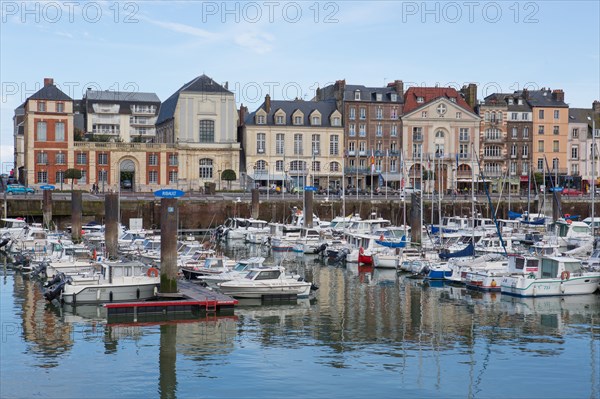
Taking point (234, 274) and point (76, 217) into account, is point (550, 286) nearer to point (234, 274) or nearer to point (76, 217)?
point (234, 274)

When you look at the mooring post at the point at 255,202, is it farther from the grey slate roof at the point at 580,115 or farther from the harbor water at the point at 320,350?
the grey slate roof at the point at 580,115

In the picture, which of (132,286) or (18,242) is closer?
(132,286)

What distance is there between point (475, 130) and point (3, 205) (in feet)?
173

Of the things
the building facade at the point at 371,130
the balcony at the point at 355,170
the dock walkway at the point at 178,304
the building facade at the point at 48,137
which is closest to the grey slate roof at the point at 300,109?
the building facade at the point at 371,130

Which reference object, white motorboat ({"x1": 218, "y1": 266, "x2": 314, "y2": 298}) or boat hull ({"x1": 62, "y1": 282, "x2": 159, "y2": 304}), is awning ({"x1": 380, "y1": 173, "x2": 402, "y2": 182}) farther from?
boat hull ({"x1": 62, "y1": 282, "x2": 159, "y2": 304})

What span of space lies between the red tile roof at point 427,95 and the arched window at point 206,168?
22.5 meters

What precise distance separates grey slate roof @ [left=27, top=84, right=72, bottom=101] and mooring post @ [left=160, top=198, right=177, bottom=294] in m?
56.9

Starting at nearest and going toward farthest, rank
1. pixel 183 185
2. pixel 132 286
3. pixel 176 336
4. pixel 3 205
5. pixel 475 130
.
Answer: pixel 176 336, pixel 132 286, pixel 3 205, pixel 183 185, pixel 475 130

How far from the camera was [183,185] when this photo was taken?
94.3m

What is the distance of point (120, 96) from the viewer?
127 meters

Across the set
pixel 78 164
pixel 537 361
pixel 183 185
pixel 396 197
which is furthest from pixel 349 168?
pixel 537 361

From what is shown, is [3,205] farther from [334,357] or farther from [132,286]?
[334,357]

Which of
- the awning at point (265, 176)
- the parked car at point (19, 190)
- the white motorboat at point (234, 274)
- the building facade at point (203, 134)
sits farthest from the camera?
the awning at point (265, 176)

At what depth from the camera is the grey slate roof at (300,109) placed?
98188 millimetres
